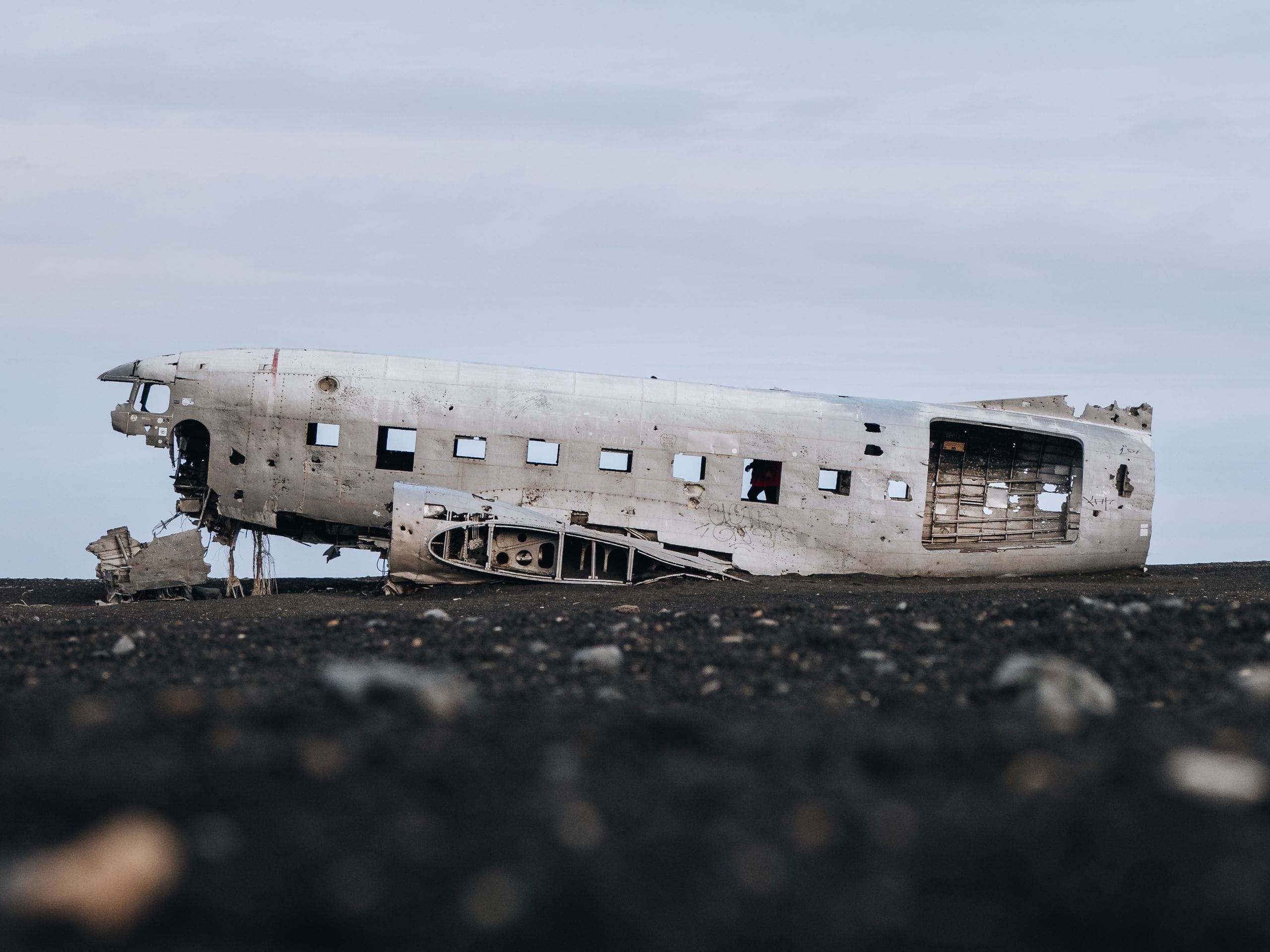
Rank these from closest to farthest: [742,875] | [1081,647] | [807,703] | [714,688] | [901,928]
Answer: [901,928]
[742,875]
[807,703]
[714,688]
[1081,647]

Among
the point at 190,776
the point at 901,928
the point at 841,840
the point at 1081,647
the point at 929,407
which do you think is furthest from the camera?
the point at 929,407

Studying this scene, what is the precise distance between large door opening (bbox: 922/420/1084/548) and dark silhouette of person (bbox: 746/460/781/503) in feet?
12.2

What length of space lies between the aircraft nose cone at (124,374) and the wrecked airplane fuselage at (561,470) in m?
0.04

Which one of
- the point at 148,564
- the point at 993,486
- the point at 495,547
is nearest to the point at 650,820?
the point at 495,547

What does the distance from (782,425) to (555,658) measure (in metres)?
13.8

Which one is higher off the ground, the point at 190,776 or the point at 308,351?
the point at 308,351

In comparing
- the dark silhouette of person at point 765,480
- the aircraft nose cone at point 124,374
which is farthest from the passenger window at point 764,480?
the aircraft nose cone at point 124,374

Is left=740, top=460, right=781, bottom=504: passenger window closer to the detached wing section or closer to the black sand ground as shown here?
the detached wing section

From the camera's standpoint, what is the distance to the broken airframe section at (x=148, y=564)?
70.5 ft

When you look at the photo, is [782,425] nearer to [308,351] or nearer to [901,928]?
[308,351]

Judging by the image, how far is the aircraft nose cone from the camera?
21.8 metres

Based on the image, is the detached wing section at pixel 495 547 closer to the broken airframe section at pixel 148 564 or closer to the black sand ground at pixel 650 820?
the broken airframe section at pixel 148 564

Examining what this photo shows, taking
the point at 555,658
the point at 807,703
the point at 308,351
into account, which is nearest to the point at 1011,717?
the point at 807,703

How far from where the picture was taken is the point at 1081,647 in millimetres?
9445
